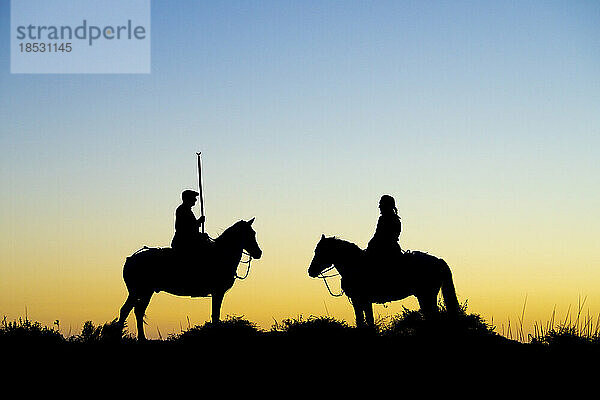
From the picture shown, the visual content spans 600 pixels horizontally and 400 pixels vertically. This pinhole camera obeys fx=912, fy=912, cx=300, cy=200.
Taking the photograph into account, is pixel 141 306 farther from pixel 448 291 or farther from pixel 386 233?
pixel 448 291

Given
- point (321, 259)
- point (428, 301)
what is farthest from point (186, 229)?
point (428, 301)

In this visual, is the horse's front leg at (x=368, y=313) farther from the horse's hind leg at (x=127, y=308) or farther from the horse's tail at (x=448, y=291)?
the horse's hind leg at (x=127, y=308)

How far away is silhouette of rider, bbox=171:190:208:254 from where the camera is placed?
65.5 ft

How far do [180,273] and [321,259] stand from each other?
3140mm

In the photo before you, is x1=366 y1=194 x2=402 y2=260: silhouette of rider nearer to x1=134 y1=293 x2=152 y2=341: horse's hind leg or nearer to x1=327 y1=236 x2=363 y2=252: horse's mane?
x1=327 y1=236 x2=363 y2=252: horse's mane

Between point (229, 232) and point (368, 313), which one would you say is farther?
point (229, 232)

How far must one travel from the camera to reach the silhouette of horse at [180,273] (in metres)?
20.0

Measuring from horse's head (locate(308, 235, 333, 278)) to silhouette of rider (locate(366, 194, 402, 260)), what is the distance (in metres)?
0.97

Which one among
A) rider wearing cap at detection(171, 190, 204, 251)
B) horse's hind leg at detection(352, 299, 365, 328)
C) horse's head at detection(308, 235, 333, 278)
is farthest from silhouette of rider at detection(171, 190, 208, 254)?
horse's hind leg at detection(352, 299, 365, 328)

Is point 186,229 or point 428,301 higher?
point 186,229

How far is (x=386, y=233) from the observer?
1898 centimetres

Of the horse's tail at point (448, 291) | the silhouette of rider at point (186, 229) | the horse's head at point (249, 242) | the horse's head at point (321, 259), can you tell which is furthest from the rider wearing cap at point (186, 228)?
the horse's tail at point (448, 291)

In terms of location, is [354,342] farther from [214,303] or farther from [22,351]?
[22,351]

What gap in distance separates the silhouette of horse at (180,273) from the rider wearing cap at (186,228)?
22 centimetres
